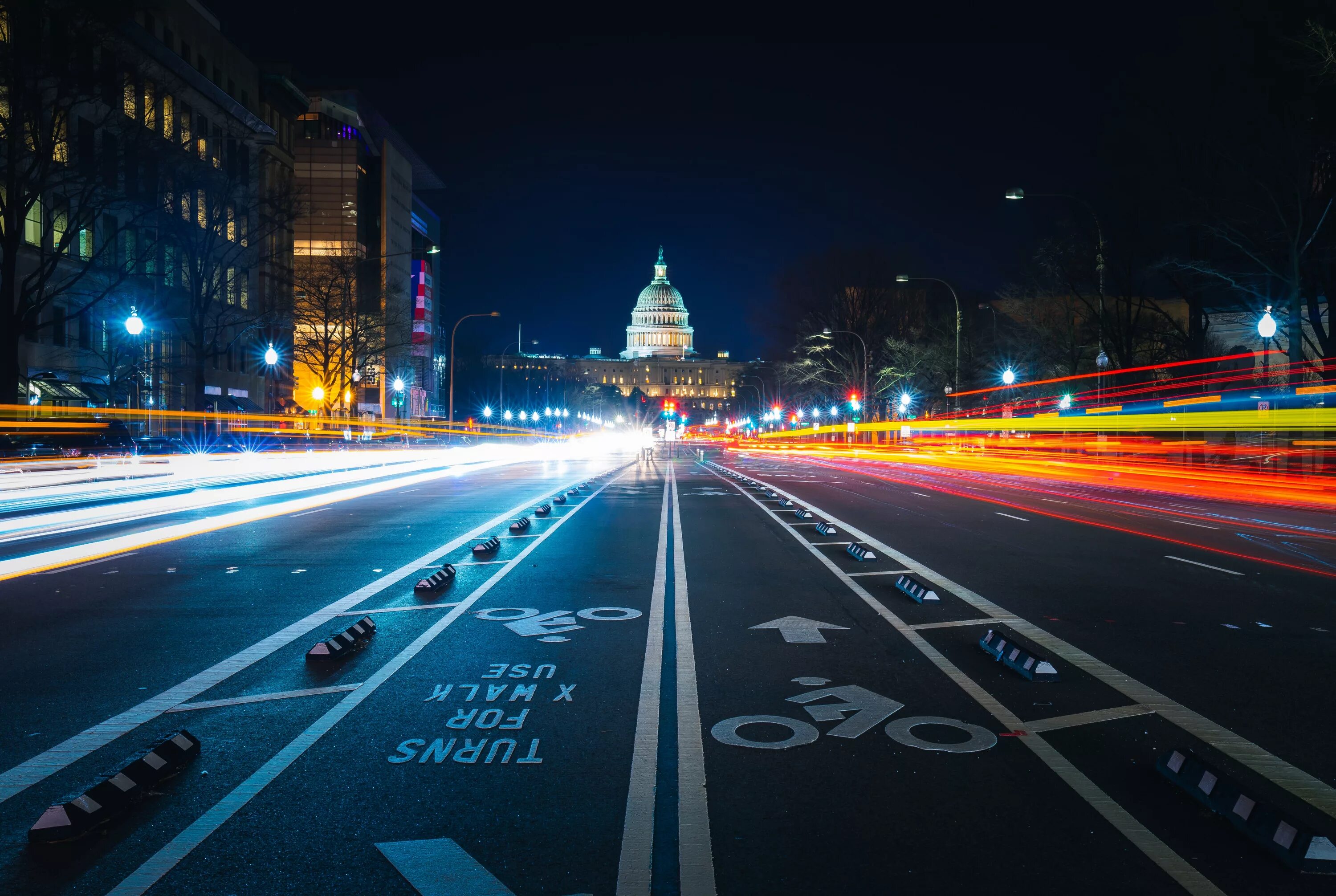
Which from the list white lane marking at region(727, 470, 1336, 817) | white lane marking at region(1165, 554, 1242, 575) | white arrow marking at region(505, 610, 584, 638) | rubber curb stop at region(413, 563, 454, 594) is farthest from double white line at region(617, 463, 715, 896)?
white lane marking at region(1165, 554, 1242, 575)

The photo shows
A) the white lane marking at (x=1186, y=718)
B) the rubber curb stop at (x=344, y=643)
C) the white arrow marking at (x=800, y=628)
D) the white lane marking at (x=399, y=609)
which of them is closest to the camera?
the white lane marking at (x=1186, y=718)

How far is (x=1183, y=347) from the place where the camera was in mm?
47969

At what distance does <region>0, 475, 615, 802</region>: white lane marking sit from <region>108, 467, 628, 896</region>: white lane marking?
0.96 metres

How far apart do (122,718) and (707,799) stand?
345cm

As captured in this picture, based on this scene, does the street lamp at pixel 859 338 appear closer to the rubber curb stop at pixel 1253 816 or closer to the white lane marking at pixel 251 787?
the white lane marking at pixel 251 787

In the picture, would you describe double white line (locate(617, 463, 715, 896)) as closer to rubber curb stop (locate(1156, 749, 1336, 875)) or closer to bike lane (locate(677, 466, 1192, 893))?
bike lane (locate(677, 466, 1192, 893))

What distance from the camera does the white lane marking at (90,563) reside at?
38.8ft

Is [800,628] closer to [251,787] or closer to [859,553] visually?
[251,787]

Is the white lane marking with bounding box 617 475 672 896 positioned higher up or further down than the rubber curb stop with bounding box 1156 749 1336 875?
further down

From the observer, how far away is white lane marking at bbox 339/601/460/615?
30.4 ft

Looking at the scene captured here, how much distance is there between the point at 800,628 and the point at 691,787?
391 centimetres

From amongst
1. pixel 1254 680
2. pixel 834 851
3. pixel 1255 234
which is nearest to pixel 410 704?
pixel 834 851

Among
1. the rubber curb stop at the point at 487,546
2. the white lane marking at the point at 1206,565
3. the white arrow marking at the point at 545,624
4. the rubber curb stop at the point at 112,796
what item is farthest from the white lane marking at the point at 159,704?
the white lane marking at the point at 1206,565

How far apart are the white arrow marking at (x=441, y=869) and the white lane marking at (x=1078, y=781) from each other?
7.14ft
